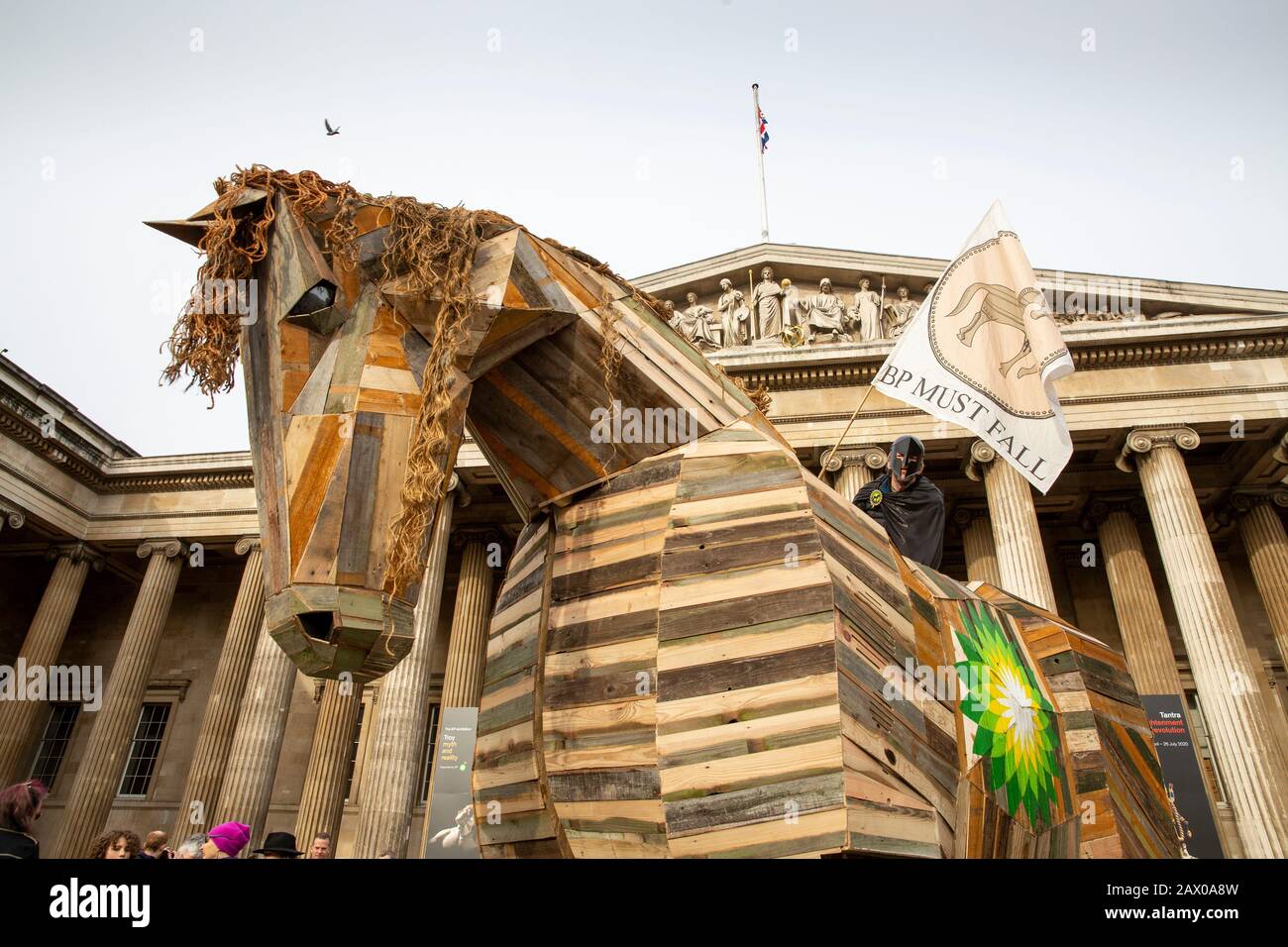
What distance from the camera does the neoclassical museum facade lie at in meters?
18.8

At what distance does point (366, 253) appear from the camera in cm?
Result: 255

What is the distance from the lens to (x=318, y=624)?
6.81ft

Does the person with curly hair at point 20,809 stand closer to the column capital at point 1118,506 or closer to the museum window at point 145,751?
the column capital at point 1118,506

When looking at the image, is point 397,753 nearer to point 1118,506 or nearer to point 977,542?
point 977,542

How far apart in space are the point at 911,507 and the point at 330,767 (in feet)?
62.5

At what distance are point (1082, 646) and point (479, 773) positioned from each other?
298 cm

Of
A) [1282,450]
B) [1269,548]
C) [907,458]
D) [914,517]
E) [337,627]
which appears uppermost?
[1282,450]

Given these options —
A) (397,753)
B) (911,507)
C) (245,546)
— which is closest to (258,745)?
(397,753)

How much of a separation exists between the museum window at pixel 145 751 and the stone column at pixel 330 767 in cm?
821

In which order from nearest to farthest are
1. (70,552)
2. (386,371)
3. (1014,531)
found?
(386,371) → (1014,531) → (70,552)

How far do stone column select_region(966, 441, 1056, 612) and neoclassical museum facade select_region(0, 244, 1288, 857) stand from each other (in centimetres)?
5

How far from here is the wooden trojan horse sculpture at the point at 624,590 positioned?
2.19 metres

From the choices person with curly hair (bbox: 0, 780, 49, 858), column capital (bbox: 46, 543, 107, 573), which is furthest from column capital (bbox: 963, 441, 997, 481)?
column capital (bbox: 46, 543, 107, 573)

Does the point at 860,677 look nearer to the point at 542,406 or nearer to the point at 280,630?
the point at 542,406
